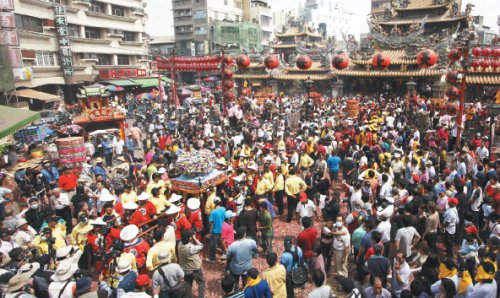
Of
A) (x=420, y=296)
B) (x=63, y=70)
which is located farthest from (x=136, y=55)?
(x=420, y=296)

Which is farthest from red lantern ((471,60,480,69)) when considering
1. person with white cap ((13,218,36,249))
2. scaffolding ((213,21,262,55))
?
scaffolding ((213,21,262,55))

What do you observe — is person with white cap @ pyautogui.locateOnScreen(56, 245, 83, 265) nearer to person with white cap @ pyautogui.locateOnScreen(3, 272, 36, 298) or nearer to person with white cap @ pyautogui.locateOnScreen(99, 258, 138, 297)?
person with white cap @ pyautogui.locateOnScreen(3, 272, 36, 298)

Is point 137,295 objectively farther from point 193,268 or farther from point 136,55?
point 136,55

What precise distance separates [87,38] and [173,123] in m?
20.4

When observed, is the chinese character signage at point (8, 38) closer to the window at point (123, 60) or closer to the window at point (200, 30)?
the window at point (123, 60)

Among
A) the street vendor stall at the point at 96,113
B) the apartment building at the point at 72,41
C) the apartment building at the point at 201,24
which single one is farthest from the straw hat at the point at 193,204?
the apartment building at the point at 201,24

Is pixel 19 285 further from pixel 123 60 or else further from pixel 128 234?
pixel 123 60

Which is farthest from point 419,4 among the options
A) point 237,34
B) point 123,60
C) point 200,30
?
point 200,30

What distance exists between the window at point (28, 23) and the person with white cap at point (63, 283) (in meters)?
26.0

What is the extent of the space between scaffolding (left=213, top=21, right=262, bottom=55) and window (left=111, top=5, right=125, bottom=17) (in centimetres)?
1311

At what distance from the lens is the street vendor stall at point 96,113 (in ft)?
51.3

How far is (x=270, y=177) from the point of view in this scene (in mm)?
8492

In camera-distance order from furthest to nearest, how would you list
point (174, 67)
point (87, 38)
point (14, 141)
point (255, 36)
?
point (255, 36) < point (87, 38) < point (174, 67) < point (14, 141)

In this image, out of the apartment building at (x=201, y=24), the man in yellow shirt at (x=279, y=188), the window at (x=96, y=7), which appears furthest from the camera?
the apartment building at (x=201, y=24)
